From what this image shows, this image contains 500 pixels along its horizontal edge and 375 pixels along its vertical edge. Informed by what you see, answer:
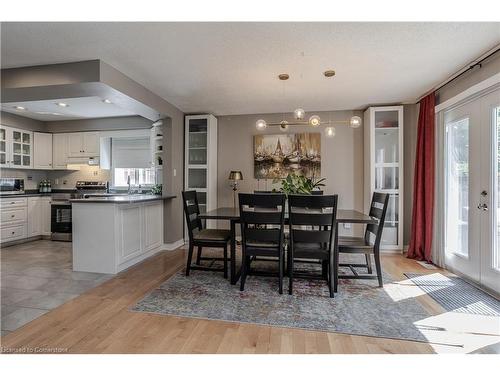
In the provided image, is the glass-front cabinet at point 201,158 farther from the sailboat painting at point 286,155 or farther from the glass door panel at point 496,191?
the glass door panel at point 496,191

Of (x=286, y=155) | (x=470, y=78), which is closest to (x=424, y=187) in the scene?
(x=470, y=78)

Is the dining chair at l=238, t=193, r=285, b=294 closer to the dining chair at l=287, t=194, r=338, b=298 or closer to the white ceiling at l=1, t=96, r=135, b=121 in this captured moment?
the dining chair at l=287, t=194, r=338, b=298

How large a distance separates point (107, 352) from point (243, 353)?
86 cm

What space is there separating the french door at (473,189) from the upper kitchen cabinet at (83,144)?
5.87m

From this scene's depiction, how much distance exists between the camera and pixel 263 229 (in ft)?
8.16

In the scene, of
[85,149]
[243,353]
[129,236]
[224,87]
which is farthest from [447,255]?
[85,149]

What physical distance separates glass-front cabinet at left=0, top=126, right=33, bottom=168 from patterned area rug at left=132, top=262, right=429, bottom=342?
4.02 m

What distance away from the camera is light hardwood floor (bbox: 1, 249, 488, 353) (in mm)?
1630

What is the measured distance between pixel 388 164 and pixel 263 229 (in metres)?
2.69

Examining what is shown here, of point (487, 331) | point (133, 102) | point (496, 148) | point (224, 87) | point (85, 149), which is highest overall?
point (224, 87)

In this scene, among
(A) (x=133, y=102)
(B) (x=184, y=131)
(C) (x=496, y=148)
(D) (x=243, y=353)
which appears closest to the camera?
(D) (x=243, y=353)
